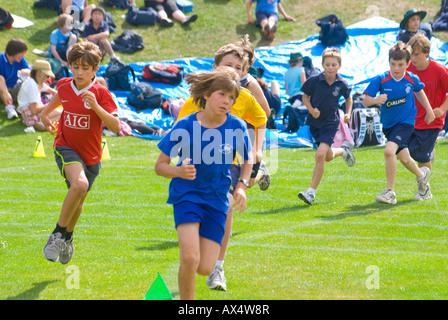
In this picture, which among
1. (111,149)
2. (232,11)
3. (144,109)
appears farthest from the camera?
(232,11)

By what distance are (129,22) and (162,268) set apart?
48.8ft

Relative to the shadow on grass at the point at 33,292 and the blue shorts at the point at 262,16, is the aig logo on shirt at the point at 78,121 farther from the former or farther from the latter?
the blue shorts at the point at 262,16

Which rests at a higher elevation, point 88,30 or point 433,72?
point 433,72

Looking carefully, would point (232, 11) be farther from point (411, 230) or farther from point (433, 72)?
point (411, 230)

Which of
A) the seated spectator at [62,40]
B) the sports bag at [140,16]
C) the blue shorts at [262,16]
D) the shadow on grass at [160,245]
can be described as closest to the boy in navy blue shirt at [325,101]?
the shadow on grass at [160,245]

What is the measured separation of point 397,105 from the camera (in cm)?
856

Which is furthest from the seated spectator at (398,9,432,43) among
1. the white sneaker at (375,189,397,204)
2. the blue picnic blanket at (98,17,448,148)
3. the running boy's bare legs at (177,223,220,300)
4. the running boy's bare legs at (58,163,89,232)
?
the running boy's bare legs at (177,223,220,300)

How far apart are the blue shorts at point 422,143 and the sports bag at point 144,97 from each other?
716cm

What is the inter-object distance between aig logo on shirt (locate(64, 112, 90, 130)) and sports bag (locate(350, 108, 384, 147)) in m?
7.65

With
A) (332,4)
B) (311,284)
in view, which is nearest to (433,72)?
(311,284)

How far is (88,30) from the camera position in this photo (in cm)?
1712

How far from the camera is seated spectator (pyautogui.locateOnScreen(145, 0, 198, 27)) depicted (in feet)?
65.3
